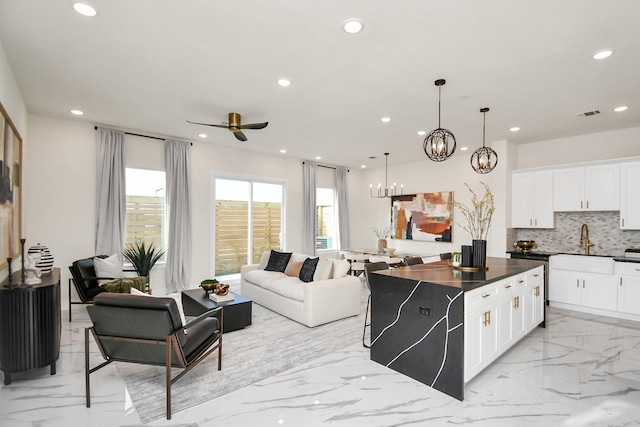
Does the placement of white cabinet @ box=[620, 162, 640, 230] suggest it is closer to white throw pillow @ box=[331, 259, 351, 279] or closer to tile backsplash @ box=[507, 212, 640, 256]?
tile backsplash @ box=[507, 212, 640, 256]

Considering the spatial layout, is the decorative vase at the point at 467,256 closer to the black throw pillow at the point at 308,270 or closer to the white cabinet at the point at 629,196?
the black throw pillow at the point at 308,270

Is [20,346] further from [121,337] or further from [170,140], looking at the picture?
[170,140]

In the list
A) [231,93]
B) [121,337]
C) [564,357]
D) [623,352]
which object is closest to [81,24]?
[231,93]

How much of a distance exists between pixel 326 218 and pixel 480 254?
557 cm

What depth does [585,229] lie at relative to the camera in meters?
5.29

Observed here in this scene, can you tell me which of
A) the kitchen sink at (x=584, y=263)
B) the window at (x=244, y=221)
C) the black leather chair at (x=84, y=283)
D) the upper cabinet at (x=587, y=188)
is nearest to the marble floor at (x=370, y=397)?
the black leather chair at (x=84, y=283)

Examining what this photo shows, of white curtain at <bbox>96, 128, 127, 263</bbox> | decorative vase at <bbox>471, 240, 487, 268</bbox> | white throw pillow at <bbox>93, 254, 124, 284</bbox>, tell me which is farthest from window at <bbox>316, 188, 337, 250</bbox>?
decorative vase at <bbox>471, 240, 487, 268</bbox>

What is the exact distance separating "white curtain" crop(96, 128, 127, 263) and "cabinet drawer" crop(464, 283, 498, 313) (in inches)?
202

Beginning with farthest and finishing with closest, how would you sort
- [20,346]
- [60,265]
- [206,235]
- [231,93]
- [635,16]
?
[206,235] → [60,265] → [231,93] → [20,346] → [635,16]

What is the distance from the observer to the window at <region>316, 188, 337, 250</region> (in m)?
8.52

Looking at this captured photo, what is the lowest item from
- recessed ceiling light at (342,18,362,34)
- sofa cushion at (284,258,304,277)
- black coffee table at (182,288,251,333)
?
black coffee table at (182,288,251,333)

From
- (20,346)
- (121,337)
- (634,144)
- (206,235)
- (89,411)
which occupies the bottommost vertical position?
(89,411)

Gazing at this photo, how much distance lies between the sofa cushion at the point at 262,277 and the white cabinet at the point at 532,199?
4421 mm

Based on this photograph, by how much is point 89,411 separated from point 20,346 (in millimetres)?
931
